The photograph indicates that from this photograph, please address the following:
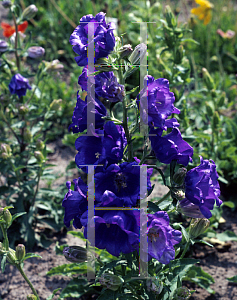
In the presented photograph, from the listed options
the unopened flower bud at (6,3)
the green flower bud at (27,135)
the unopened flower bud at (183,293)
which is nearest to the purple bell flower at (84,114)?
the unopened flower bud at (183,293)

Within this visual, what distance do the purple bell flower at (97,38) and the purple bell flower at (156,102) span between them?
0.86 ft

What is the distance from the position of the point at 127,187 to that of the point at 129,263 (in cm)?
55

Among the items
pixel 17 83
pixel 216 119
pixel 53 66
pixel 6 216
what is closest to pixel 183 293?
pixel 6 216

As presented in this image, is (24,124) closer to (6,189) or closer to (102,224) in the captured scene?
(6,189)

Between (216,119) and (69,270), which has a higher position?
(216,119)

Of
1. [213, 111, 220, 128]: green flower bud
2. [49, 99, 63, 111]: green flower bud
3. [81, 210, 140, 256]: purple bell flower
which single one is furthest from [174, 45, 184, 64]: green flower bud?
[81, 210, 140, 256]: purple bell flower

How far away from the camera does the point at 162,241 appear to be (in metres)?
1.83

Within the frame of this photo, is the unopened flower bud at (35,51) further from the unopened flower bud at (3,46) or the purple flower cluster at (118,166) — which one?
the purple flower cluster at (118,166)

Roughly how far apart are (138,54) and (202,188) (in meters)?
0.79

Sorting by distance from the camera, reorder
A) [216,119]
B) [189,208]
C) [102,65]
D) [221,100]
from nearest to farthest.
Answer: [102,65] → [189,208] → [216,119] → [221,100]

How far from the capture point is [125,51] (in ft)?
5.93

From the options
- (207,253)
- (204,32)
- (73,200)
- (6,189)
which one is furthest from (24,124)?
(204,32)

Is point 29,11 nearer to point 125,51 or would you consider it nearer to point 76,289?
point 125,51

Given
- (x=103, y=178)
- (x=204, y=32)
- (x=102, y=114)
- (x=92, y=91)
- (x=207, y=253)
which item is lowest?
(x=207, y=253)
